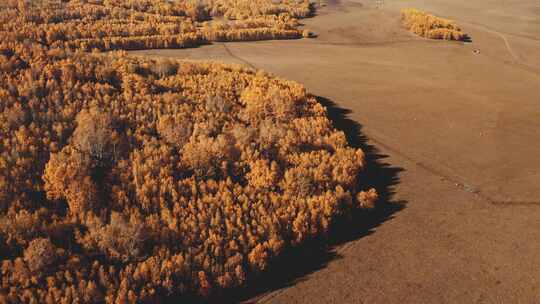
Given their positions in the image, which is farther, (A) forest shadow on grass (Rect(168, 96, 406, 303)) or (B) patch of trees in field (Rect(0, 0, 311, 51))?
(B) patch of trees in field (Rect(0, 0, 311, 51))

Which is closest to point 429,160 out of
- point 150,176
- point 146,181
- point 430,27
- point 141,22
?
point 150,176

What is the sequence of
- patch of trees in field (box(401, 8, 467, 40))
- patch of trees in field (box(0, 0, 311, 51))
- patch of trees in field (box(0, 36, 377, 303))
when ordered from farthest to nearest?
patch of trees in field (box(401, 8, 467, 40))
patch of trees in field (box(0, 0, 311, 51))
patch of trees in field (box(0, 36, 377, 303))

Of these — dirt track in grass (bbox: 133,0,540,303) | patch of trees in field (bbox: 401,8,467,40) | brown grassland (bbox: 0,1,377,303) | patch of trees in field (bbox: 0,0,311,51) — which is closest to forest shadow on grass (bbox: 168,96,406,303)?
dirt track in grass (bbox: 133,0,540,303)

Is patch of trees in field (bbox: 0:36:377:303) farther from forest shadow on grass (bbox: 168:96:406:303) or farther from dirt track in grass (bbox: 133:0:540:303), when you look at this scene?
dirt track in grass (bbox: 133:0:540:303)

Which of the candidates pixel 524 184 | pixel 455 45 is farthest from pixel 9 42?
pixel 455 45

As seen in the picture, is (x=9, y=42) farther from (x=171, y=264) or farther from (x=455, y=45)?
(x=455, y=45)

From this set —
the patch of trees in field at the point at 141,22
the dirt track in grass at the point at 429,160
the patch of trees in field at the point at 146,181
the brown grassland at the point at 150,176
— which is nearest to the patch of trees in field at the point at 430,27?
the dirt track in grass at the point at 429,160
